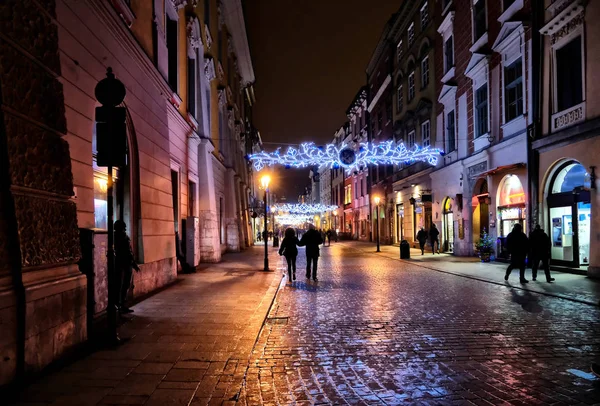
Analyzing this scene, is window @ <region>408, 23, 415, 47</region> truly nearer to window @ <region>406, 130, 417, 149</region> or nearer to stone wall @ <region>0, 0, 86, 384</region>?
window @ <region>406, 130, 417, 149</region>

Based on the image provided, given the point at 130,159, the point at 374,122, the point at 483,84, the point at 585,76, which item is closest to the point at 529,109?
the point at 585,76

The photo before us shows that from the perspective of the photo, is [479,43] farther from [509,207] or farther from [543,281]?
[543,281]

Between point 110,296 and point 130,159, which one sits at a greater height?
point 130,159

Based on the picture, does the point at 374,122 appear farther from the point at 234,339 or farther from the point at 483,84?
the point at 234,339

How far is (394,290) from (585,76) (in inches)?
334

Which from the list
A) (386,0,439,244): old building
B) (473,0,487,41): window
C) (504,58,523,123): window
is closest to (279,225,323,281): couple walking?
(504,58,523,123): window

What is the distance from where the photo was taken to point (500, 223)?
19531 mm

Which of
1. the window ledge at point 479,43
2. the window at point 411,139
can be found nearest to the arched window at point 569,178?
the window ledge at point 479,43

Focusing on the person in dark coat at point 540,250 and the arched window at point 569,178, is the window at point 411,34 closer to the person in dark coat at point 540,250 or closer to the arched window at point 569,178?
the arched window at point 569,178

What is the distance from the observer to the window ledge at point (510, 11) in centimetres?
1721

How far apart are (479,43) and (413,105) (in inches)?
394

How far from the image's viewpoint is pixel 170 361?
5516 millimetres

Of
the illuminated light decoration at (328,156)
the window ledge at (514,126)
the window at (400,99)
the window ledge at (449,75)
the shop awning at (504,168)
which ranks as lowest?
the shop awning at (504,168)

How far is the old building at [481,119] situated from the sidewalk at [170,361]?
1259cm
